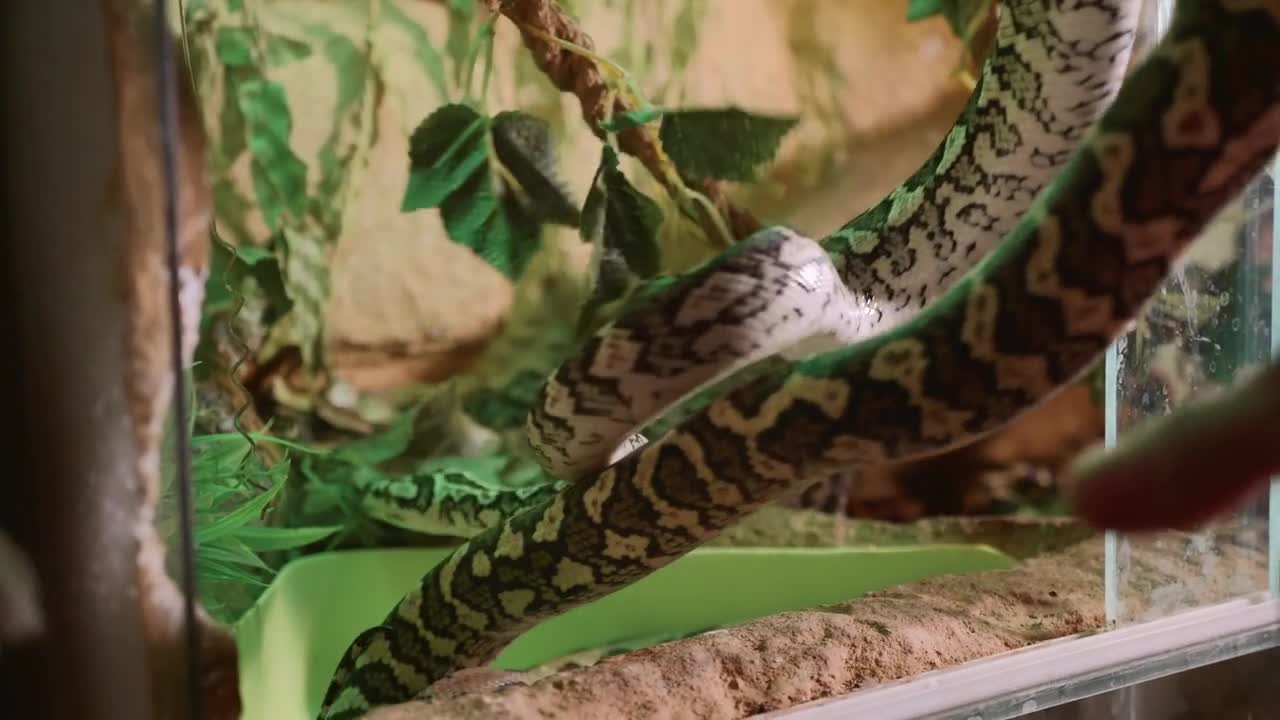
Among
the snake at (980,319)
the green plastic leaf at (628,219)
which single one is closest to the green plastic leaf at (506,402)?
the green plastic leaf at (628,219)

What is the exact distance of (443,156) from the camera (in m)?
1.25

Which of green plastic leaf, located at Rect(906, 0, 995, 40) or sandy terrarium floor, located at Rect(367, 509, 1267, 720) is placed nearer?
sandy terrarium floor, located at Rect(367, 509, 1267, 720)

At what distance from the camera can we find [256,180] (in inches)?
70.4

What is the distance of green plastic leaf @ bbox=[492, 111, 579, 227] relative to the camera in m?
1.29

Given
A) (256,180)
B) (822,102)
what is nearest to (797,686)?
(256,180)

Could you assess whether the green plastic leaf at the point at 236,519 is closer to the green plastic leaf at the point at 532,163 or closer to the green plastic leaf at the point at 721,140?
the green plastic leaf at the point at 532,163

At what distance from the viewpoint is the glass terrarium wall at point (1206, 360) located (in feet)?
3.58

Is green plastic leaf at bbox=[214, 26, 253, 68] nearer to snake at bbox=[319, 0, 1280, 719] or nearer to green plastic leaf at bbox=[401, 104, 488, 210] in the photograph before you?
green plastic leaf at bbox=[401, 104, 488, 210]

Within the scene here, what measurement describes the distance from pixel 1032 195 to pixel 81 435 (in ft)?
3.18

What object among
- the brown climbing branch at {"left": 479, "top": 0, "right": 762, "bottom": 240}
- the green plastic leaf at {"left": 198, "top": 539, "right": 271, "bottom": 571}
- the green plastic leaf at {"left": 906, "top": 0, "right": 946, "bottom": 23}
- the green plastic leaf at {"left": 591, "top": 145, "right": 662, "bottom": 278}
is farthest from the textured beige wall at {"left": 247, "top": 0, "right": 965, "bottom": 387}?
the green plastic leaf at {"left": 198, "top": 539, "right": 271, "bottom": 571}

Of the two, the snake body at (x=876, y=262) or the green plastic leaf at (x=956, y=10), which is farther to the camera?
the green plastic leaf at (x=956, y=10)

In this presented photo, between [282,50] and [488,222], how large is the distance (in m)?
0.89

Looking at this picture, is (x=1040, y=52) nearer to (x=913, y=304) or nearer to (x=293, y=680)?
(x=913, y=304)

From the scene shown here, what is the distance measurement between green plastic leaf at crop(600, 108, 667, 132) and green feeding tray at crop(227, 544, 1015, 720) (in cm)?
70
